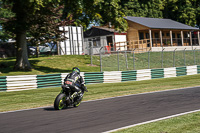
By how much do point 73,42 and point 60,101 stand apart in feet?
108

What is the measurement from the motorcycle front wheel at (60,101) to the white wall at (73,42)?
3199cm

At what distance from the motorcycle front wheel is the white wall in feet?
105

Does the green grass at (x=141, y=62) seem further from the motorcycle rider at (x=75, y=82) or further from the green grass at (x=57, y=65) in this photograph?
the motorcycle rider at (x=75, y=82)

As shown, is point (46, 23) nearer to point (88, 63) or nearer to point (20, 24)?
point (20, 24)

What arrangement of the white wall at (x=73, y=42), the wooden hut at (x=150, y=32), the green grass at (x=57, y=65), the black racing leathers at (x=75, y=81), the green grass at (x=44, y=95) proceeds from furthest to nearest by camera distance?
the wooden hut at (x=150, y=32) < the white wall at (x=73, y=42) < the green grass at (x=57, y=65) < the green grass at (x=44, y=95) < the black racing leathers at (x=75, y=81)

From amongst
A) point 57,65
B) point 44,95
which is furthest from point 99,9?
point 44,95

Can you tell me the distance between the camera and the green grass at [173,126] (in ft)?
20.8

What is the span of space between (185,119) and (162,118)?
61cm

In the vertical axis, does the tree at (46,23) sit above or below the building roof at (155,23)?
below

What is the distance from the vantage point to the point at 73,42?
138ft

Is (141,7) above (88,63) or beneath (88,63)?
above

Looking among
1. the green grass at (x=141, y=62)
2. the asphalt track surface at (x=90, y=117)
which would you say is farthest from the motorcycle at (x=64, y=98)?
the green grass at (x=141, y=62)

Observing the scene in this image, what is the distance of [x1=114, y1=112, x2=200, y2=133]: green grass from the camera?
6340 millimetres

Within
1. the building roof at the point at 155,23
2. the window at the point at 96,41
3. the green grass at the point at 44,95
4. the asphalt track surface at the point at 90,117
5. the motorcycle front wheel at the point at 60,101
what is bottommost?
the green grass at the point at 44,95
